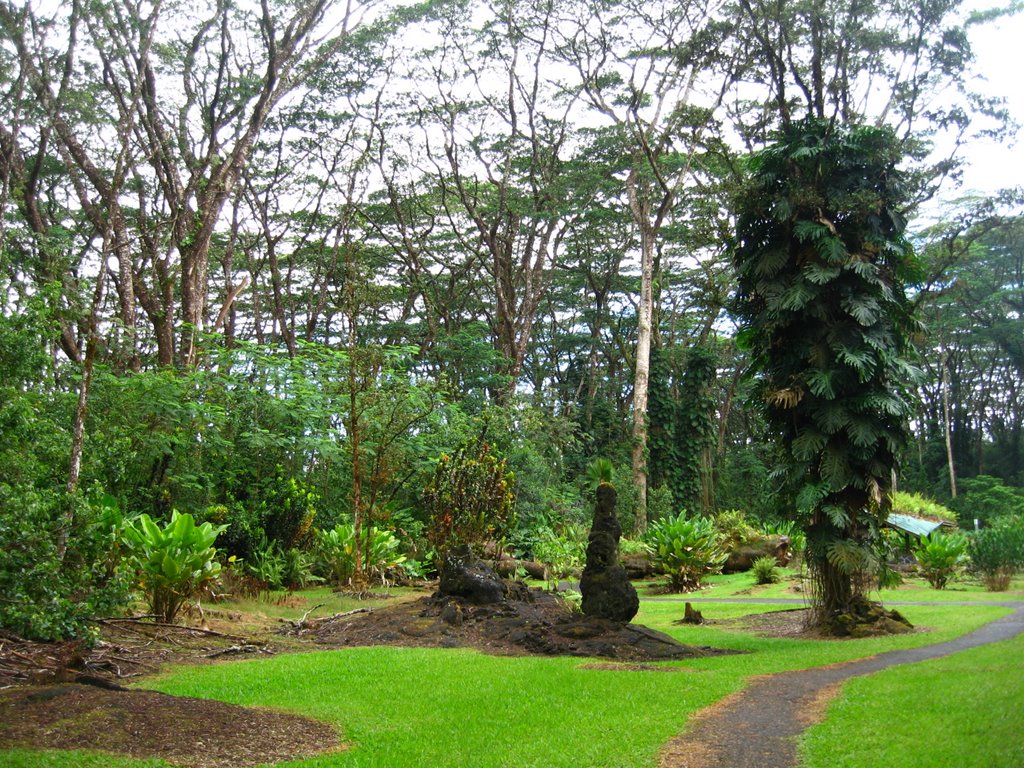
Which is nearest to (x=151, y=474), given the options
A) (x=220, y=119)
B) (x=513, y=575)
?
(x=513, y=575)

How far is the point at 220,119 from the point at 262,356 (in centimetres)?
728

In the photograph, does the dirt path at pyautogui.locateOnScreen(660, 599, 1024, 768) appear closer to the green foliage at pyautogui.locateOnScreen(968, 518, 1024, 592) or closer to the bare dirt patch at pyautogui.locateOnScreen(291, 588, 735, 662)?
the green foliage at pyautogui.locateOnScreen(968, 518, 1024, 592)

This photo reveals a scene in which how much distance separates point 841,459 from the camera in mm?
10031

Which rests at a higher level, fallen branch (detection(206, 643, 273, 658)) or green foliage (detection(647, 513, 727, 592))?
green foliage (detection(647, 513, 727, 592))

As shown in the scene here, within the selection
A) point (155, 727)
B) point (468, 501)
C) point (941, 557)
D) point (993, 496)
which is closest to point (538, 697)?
point (155, 727)

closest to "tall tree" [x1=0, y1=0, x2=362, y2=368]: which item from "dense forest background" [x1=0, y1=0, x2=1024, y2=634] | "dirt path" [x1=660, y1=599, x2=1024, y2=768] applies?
"dense forest background" [x1=0, y1=0, x2=1024, y2=634]

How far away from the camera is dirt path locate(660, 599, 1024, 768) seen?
473cm

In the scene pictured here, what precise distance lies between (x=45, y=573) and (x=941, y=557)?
45.3 ft

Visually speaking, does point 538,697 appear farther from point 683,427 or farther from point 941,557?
point 683,427

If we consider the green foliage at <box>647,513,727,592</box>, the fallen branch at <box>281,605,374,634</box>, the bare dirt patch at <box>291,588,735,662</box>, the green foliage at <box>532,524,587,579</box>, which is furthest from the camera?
the green foliage at <box>647,513,727,592</box>

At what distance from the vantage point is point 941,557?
47.9 feet

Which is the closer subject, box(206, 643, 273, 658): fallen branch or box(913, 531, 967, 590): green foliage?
box(206, 643, 273, 658): fallen branch

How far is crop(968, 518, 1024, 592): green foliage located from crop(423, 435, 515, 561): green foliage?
20.5 feet

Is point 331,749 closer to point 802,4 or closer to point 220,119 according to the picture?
point 802,4
